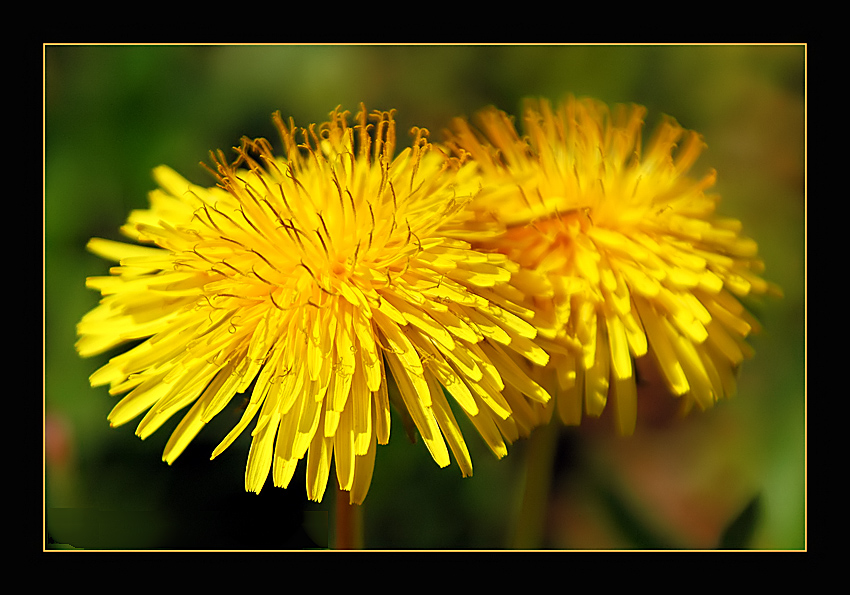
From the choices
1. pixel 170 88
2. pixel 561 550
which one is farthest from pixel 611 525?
pixel 170 88

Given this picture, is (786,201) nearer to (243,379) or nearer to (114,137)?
(243,379)

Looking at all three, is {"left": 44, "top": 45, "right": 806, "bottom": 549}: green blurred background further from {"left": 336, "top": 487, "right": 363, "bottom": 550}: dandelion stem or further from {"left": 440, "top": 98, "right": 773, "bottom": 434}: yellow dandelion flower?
{"left": 440, "top": 98, "right": 773, "bottom": 434}: yellow dandelion flower

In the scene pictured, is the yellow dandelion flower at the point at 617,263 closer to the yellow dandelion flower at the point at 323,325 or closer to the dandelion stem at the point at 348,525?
the yellow dandelion flower at the point at 323,325

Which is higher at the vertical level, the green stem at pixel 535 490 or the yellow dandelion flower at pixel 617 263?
the yellow dandelion flower at pixel 617 263

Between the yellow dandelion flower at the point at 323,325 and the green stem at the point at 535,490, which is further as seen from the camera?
the green stem at the point at 535,490

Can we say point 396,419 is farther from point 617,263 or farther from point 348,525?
point 617,263

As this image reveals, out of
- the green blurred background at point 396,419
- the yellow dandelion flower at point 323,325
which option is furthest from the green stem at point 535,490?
the yellow dandelion flower at point 323,325
